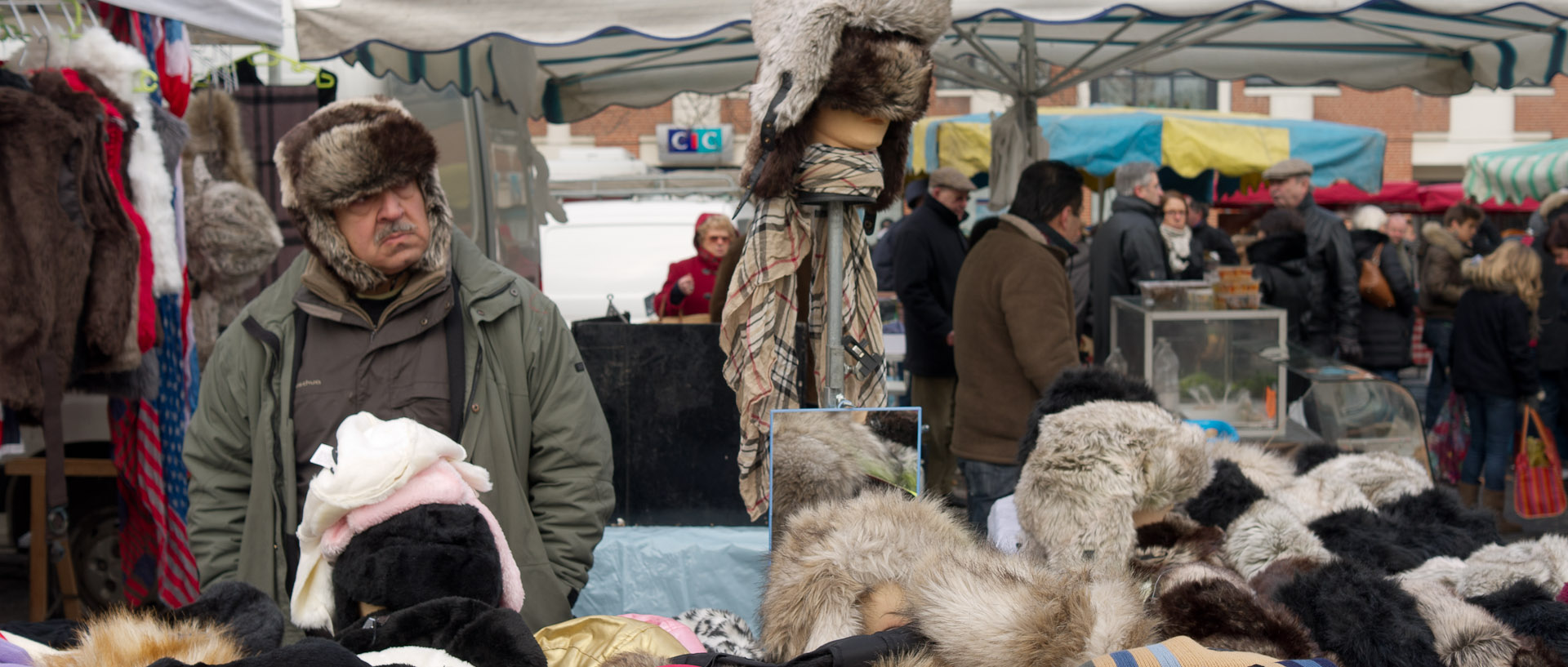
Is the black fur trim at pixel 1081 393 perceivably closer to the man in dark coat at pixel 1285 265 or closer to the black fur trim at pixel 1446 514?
the black fur trim at pixel 1446 514

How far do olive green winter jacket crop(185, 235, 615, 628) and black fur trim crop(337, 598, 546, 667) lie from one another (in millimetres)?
755

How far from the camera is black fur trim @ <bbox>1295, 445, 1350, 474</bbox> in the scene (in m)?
3.00

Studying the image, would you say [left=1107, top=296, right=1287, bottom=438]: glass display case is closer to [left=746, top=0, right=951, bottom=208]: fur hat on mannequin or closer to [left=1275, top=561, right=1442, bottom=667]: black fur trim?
[left=746, top=0, right=951, bottom=208]: fur hat on mannequin

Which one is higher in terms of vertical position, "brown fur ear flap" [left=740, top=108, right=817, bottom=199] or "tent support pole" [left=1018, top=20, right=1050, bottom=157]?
"tent support pole" [left=1018, top=20, right=1050, bottom=157]

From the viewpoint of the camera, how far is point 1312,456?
9.93 feet

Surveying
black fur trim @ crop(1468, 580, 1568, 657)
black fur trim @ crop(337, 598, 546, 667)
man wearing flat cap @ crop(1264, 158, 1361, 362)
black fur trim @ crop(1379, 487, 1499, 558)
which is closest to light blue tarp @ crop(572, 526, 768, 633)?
black fur trim @ crop(1379, 487, 1499, 558)

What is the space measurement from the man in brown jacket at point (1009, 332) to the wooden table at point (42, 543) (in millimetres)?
3157

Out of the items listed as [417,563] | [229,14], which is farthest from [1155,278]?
[417,563]

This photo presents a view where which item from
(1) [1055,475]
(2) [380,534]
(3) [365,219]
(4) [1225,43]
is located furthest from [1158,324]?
(2) [380,534]

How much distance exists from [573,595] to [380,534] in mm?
814

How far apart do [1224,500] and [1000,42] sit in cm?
441

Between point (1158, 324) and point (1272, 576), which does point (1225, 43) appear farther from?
point (1272, 576)

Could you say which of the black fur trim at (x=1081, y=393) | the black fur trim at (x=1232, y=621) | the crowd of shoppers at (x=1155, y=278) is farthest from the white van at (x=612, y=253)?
the black fur trim at (x=1232, y=621)

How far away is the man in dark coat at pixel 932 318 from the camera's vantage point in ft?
16.5
